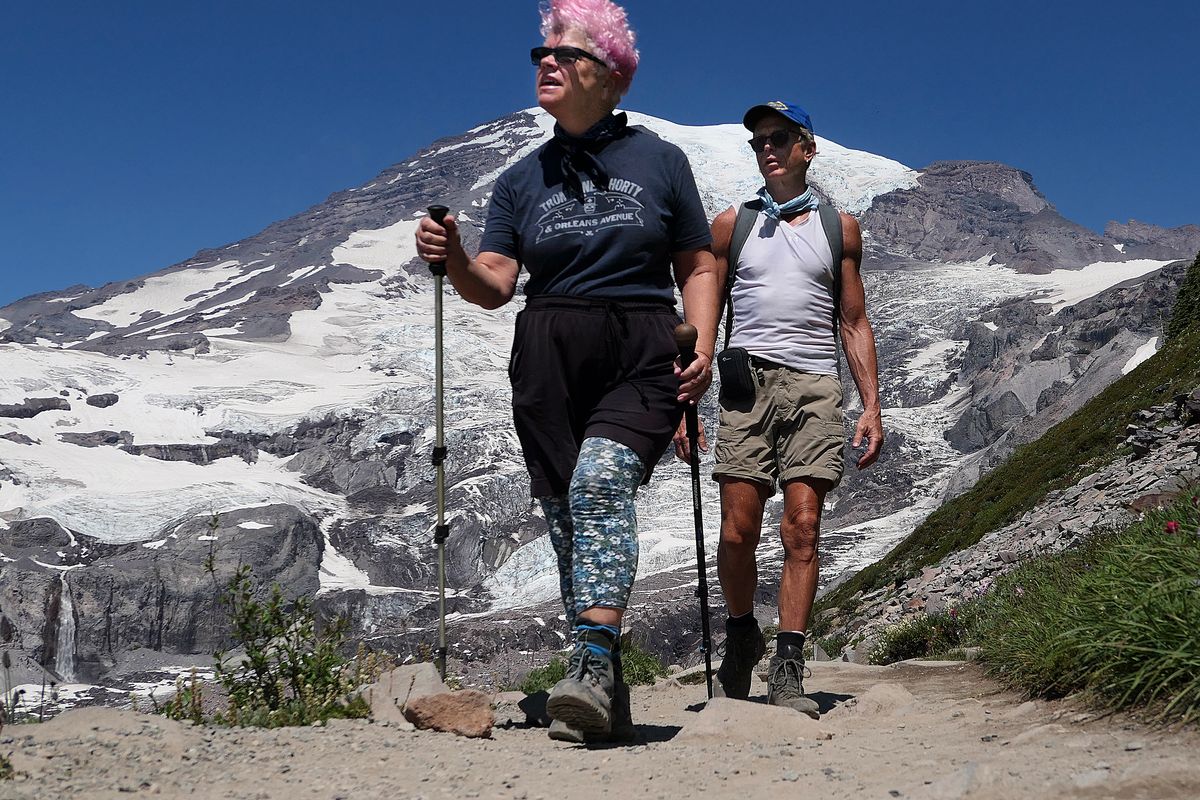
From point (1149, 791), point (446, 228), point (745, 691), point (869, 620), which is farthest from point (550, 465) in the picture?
point (869, 620)

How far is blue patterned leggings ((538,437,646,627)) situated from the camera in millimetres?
3869

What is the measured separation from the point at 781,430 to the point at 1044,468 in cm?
2112

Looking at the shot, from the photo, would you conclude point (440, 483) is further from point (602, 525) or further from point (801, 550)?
point (801, 550)

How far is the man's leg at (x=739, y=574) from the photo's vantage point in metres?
4.84

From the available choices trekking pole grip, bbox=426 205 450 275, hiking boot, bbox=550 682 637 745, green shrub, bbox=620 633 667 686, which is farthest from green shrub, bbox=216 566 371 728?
green shrub, bbox=620 633 667 686

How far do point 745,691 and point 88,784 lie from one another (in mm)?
2939

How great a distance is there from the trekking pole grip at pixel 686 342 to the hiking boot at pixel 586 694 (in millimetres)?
1153

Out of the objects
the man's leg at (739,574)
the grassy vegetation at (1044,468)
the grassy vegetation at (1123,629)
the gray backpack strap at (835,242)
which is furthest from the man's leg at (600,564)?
the grassy vegetation at (1044,468)

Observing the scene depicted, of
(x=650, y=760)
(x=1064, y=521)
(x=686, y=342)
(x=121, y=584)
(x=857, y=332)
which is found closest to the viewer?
(x=650, y=760)

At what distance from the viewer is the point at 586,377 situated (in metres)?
4.13

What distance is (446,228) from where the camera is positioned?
400 cm

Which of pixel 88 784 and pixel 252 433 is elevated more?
pixel 252 433

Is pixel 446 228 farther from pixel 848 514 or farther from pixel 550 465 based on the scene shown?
pixel 848 514

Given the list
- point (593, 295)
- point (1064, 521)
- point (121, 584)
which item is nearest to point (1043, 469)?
point (1064, 521)
